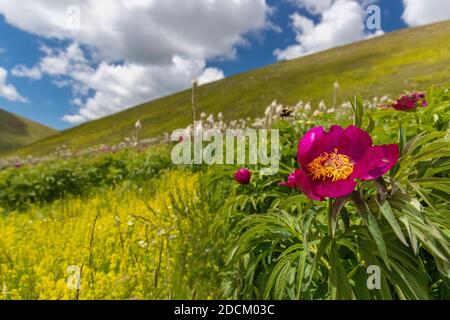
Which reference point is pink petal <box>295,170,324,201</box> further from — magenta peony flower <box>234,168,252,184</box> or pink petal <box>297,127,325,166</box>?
magenta peony flower <box>234,168,252,184</box>

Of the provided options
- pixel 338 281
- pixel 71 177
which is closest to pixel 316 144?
pixel 338 281

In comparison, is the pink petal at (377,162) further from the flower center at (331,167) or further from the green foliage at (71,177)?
the green foliage at (71,177)

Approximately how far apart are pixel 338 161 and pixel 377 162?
115mm

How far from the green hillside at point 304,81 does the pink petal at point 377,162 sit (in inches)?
1025

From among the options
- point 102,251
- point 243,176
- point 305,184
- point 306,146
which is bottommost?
point 102,251

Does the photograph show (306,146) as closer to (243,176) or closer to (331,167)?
(331,167)

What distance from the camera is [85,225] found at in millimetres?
5168

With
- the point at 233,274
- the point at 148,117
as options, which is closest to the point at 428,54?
the point at 148,117

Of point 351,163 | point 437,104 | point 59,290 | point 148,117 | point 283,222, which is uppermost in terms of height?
point 148,117

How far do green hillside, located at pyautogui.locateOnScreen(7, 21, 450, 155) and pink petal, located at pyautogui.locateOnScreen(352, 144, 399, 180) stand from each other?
26034mm

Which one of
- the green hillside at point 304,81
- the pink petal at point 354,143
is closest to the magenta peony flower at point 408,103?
the pink petal at point 354,143

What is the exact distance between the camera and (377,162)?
1.08 metres
